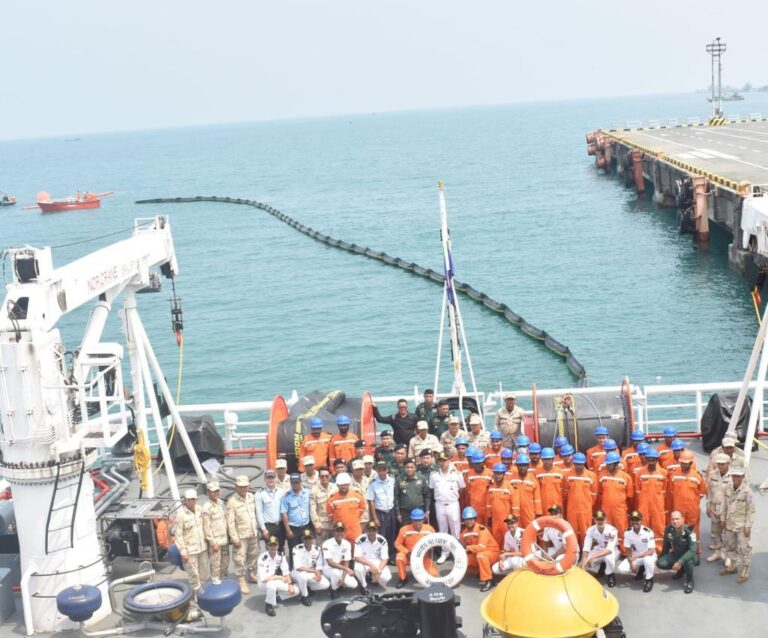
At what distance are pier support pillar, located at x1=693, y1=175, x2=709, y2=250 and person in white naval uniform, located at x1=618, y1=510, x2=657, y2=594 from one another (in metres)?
44.1

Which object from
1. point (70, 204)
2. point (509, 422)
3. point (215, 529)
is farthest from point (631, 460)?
point (70, 204)

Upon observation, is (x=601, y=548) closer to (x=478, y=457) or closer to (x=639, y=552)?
(x=639, y=552)

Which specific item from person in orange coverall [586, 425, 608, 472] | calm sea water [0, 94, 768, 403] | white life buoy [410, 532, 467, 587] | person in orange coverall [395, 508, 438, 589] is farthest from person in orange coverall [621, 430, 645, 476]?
calm sea water [0, 94, 768, 403]

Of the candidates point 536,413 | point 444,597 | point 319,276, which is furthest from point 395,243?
point 444,597

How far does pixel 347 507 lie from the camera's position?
42.6 feet

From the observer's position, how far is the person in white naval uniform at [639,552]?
1227 cm

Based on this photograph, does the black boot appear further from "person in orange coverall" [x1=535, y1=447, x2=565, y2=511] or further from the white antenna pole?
the white antenna pole

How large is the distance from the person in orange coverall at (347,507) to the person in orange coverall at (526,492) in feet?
6.80

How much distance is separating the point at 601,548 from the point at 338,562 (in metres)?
3.32

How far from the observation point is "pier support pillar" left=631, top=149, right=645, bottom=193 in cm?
8038

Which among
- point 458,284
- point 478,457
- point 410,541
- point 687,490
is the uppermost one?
point 478,457

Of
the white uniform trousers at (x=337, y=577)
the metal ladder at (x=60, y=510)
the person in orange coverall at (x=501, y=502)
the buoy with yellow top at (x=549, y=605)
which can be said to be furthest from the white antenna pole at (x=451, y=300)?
the buoy with yellow top at (x=549, y=605)

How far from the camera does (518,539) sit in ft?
41.6

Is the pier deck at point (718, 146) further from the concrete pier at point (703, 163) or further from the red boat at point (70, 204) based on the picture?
the red boat at point (70, 204)
